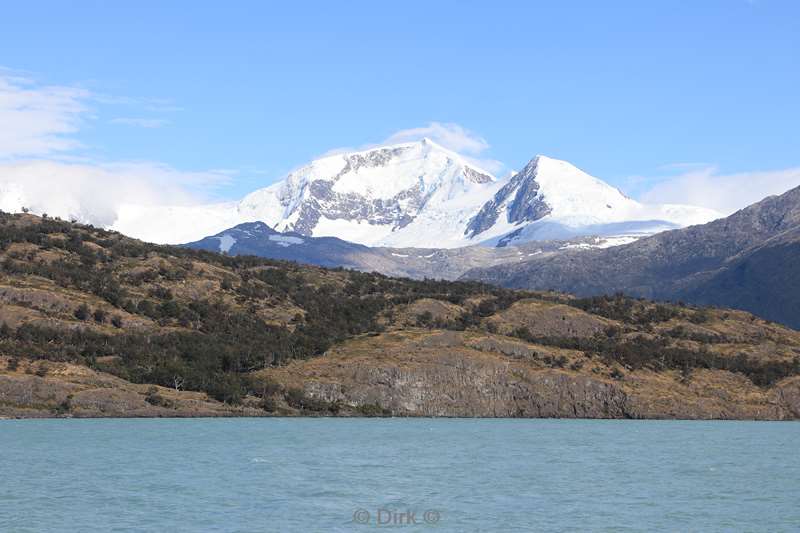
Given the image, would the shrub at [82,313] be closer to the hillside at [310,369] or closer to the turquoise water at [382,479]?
A: the hillside at [310,369]

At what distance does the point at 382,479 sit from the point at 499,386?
295 ft

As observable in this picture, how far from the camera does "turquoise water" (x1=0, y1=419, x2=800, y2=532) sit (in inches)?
2849

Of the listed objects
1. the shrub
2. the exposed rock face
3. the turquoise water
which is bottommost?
the turquoise water

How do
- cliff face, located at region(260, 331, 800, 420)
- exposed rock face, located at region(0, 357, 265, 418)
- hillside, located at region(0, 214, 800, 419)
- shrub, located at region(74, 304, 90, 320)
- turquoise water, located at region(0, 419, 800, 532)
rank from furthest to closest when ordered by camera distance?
shrub, located at region(74, 304, 90, 320) → cliff face, located at region(260, 331, 800, 420) → hillside, located at region(0, 214, 800, 419) → exposed rock face, located at region(0, 357, 265, 418) → turquoise water, located at region(0, 419, 800, 532)

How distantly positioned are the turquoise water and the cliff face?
2799 cm

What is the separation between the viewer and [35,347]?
16588cm

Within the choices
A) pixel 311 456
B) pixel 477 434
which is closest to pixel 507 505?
pixel 311 456

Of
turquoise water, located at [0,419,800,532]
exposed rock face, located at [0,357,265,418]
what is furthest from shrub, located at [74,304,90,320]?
turquoise water, located at [0,419,800,532]

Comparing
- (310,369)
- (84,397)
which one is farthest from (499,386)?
(84,397)

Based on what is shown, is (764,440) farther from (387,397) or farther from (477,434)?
(387,397)

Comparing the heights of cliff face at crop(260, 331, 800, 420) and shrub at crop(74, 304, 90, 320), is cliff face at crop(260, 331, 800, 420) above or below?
below

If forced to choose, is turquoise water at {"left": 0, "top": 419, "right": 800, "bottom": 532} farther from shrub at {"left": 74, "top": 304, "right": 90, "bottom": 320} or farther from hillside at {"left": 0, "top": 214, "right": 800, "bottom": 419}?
shrub at {"left": 74, "top": 304, "right": 90, "bottom": 320}

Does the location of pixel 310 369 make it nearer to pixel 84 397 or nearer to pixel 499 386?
pixel 499 386

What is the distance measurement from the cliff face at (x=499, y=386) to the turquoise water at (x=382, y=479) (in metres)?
28.0
